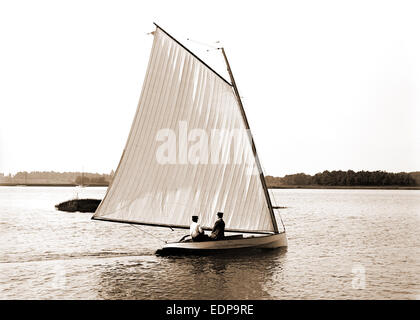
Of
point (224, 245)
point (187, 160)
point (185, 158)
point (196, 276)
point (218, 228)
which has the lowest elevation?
point (196, 276)

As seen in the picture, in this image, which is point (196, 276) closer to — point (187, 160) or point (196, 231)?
point (196, 231)

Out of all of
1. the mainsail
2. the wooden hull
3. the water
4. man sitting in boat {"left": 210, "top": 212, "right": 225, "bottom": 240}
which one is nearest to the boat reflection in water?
the water

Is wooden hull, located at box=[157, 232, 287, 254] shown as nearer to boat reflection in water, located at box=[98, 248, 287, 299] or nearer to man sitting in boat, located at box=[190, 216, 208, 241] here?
man sitting in boat, located at box=[190, 216, 208, 241]

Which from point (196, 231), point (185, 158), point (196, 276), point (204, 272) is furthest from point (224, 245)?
point (185, 158)

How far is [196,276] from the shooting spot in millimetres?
22109

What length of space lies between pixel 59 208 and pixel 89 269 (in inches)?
2761

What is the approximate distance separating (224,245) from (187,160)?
17.9 ft

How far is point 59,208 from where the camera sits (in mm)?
89938

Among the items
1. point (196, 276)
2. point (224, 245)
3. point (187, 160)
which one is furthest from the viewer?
point (187, 160)

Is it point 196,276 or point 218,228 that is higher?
point 218,228

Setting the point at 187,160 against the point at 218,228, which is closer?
the point at 218,228

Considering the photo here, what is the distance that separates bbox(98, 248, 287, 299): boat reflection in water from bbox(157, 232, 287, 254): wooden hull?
483 mm
